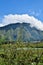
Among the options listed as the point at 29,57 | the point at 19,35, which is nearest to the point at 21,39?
the point at 19,35

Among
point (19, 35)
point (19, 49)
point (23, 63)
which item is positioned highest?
point (19, 35)

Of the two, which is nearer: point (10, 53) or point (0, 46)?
point (10, 53)

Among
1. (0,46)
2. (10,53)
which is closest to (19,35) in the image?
(10,53)

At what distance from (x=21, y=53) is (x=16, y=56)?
256mm

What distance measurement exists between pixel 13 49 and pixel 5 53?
0.39 m

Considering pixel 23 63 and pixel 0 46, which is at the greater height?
pixel 0 46

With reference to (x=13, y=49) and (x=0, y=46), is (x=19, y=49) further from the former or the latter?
(x=0, y=46)

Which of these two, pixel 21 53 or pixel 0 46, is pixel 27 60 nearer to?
pixel 21 53

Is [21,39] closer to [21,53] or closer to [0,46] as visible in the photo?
[21,53]

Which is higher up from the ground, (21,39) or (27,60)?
(21,39)

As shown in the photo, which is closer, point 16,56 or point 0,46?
point 16,56

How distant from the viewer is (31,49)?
9906mm

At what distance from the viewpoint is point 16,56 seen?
390 inches

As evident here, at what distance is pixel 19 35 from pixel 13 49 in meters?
0.68
